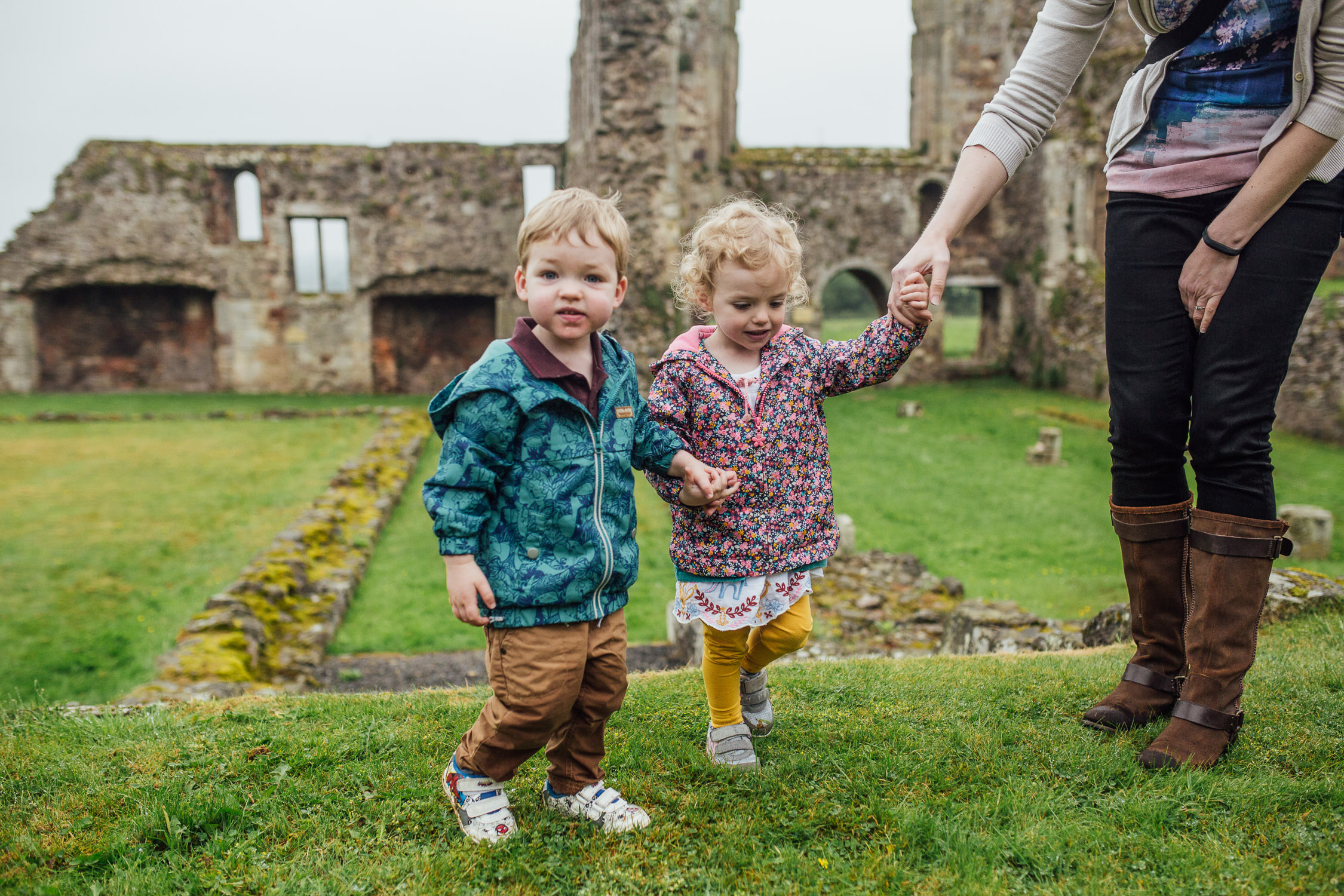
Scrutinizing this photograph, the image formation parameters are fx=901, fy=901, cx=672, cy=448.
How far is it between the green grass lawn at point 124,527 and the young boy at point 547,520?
2.72 meters

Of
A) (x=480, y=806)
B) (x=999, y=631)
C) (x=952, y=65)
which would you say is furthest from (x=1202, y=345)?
(x=952, y=65)

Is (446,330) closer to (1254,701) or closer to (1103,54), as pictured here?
(1103,54)

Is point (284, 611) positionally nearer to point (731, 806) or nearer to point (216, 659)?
point (216, 659)

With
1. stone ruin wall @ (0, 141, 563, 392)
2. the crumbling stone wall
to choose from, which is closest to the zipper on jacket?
the crumbling stone wall

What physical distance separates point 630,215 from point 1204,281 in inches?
477

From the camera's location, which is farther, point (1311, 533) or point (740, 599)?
point (1311, 533)

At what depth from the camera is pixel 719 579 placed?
243cm

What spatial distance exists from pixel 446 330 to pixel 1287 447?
54.2 feet

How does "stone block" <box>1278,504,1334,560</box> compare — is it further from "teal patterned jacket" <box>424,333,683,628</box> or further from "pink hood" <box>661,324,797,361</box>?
"teal patterned jacket" <box>424,333,683,628</box>

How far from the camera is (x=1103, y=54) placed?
1549cm

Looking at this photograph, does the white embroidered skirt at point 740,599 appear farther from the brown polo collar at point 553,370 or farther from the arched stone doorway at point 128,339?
the arched stone doorway at point 128,339

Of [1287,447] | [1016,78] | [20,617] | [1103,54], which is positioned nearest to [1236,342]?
[1016,78]

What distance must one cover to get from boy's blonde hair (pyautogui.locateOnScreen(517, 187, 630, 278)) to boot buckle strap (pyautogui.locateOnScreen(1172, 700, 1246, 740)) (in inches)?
70.2

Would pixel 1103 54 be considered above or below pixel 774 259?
above
